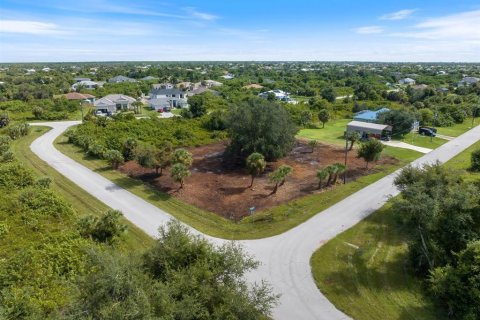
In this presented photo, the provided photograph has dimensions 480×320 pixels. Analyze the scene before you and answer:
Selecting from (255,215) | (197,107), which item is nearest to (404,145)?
(255,215)

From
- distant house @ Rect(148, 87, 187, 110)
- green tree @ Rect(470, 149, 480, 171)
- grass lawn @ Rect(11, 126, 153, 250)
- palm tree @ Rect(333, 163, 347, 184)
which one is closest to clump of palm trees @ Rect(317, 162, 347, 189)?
palm tree @ Rect(333, 163, 347, 184)

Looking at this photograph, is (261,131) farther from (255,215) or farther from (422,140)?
(422,140)

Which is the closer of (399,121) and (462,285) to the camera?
(462,285)

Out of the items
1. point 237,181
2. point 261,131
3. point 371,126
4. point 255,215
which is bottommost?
point 237,181

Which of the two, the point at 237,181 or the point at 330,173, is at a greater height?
the point at 330,173

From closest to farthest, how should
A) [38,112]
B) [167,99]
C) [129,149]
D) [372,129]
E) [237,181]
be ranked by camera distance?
Result: [237,181]
[129,149]
[372,129]
[38,112]
[167,99]

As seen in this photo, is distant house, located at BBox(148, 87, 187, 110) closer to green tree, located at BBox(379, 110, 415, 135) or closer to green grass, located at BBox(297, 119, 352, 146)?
green grass, located at BBox(297, 119, 352, 146)

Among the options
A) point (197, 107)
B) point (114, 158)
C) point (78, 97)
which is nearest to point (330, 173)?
point (114, 158)

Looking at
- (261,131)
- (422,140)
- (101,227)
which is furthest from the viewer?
(422,140)
